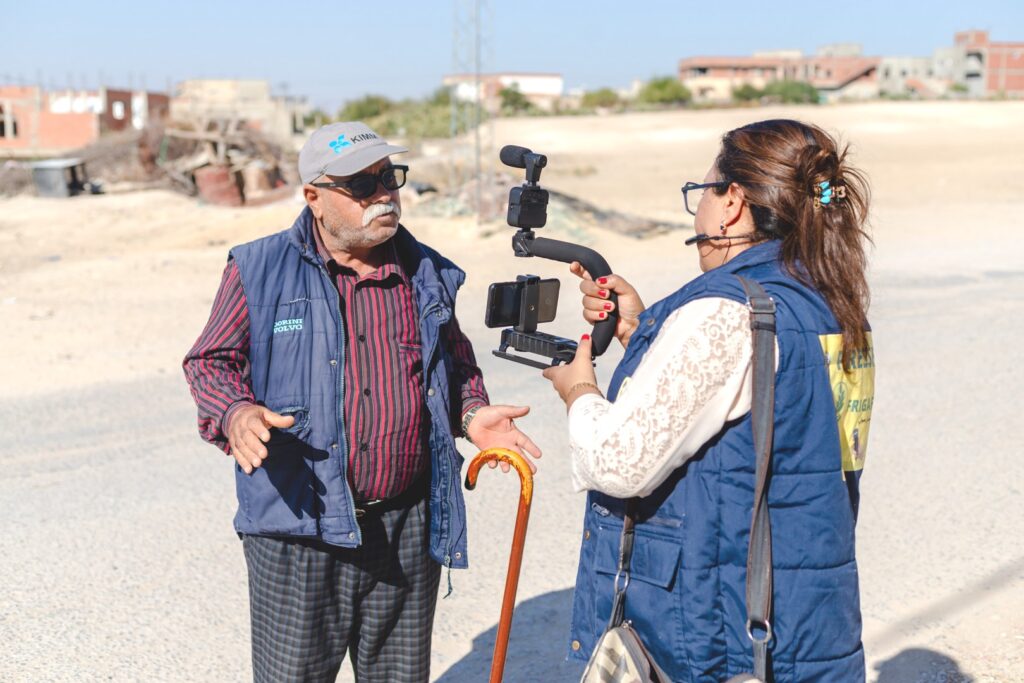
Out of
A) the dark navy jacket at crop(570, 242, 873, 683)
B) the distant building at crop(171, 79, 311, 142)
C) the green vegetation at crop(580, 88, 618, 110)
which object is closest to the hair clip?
the dark navy jacket at crop(570, 242, 873, 683)

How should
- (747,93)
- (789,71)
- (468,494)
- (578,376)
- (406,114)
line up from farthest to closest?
(789,71)
(747,93)
(406,114)
(468,494)
(578,376)

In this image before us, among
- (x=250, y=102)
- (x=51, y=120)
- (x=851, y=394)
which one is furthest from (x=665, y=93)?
(x=851, y=394)

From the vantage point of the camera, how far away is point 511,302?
98.2 inches

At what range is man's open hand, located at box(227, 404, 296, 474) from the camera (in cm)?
245

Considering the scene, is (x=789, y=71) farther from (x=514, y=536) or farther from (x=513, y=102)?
(x=514, y=536)

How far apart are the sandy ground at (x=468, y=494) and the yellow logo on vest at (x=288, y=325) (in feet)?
4.63

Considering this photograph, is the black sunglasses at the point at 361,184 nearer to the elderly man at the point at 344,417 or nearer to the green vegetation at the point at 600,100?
the elderly man at the point at 344,417

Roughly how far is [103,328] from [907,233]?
39.5ft

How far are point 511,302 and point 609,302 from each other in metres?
0.24

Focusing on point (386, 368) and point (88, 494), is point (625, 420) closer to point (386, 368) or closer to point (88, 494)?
point (386, 368)

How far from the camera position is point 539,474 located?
6.19m

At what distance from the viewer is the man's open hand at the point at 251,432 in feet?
8.03

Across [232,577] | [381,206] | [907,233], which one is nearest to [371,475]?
[381,206]

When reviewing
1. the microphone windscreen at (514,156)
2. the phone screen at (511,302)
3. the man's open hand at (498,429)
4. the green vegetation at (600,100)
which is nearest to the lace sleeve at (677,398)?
the phone screen at (511,302)
